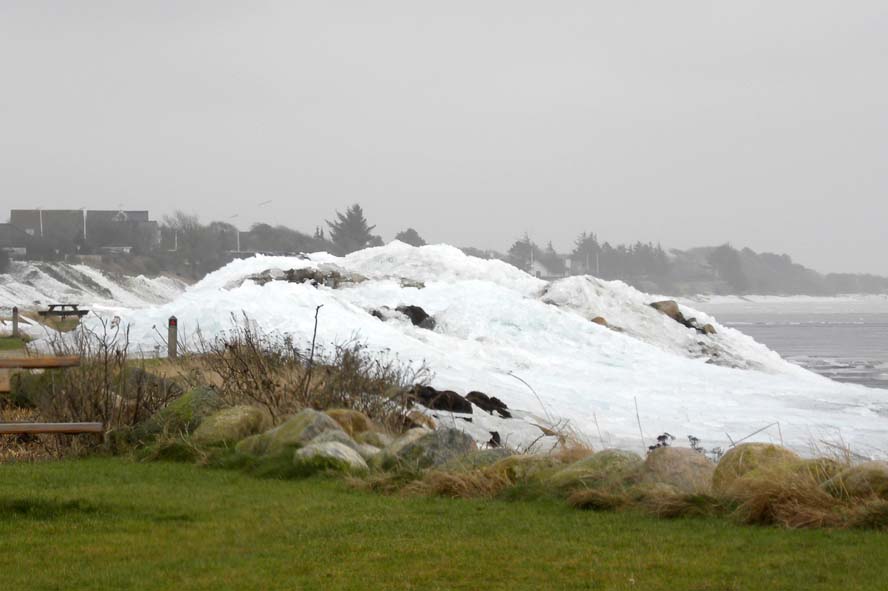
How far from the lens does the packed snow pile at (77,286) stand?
258 ft

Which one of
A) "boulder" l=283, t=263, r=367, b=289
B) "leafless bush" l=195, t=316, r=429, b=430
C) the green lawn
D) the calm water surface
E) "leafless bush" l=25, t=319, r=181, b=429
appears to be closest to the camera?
the green lawn

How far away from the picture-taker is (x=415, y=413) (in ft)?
53.7

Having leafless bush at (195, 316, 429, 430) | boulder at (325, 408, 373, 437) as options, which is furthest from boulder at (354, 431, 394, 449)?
leafless bush at (195, 316, 429, 430)

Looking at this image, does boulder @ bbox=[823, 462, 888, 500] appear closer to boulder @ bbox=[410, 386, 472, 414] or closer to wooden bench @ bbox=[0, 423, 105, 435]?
wooden bench @ bbox=[0, 423, 105, 435]

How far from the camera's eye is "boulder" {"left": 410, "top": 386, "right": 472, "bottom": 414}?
1973 cm

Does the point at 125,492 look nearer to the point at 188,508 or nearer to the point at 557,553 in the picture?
the point at 188,508

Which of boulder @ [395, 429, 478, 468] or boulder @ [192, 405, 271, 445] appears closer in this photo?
boulder @ [395, 429, 478, 468]

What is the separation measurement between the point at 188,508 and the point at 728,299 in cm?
13283

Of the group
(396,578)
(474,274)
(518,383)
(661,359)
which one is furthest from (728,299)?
(396,578)

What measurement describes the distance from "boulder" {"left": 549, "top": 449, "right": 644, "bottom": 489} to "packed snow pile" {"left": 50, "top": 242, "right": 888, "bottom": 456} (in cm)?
634

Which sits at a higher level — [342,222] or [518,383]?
[342,222]

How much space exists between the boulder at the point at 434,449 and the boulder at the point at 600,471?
4.42 feet

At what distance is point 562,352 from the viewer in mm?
34062

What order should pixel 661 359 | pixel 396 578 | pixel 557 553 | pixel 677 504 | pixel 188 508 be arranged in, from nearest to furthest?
pixel 396 578 < pixel 557 553 < pixel 677 504 < pixel 188 508 < pixel 661 359
